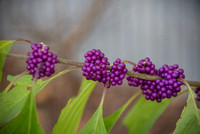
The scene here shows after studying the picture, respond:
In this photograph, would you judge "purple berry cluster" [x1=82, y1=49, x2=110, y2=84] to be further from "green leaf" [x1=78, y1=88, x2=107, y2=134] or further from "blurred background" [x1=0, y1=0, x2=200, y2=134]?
"blurred background" [x1=0, y1=0, x2=200, y2=134]

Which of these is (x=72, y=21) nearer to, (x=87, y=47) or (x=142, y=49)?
(x=87, y=47)

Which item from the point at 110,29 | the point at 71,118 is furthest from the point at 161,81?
the point at 110,29

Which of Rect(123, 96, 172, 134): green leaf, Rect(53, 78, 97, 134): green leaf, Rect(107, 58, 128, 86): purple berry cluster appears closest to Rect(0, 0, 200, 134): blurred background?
Rect(123, 96, 172, 134): green leaf

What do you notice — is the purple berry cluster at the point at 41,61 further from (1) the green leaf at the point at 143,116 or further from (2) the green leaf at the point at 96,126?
(1) the green leaf at the point at 143,116

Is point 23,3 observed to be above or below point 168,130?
above

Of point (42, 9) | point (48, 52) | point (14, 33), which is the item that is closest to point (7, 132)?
point (48, 52)

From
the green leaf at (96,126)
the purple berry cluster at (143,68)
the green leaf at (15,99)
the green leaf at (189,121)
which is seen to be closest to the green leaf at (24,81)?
the green leaf at (15,99)

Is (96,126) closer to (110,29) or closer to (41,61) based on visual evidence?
(41,61)

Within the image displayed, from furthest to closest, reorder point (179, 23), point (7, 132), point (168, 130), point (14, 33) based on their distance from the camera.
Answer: point (179, 23)
point (14, 33)
point (168, 130)
point (7, 132)
